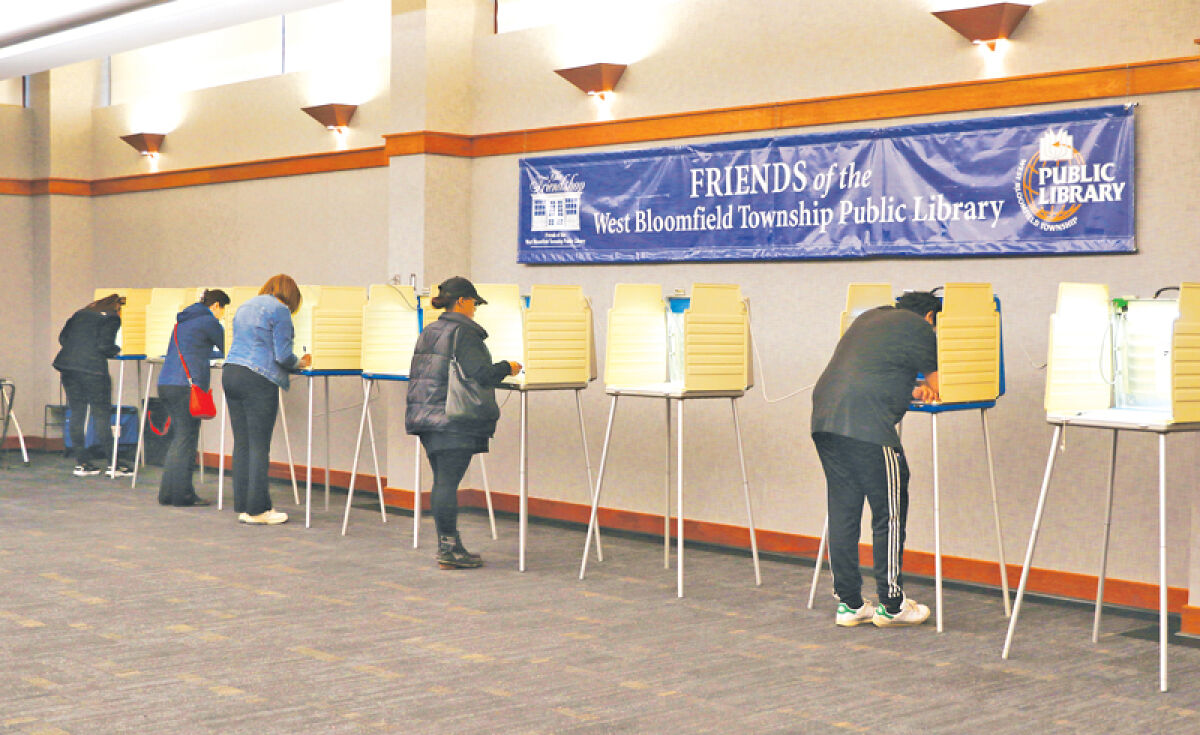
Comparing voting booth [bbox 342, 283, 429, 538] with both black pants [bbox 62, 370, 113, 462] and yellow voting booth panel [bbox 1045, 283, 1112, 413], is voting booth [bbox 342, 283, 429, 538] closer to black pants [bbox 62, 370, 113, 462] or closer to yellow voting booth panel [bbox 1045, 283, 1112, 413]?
black pants [bbox 62, 370, 113, 462]

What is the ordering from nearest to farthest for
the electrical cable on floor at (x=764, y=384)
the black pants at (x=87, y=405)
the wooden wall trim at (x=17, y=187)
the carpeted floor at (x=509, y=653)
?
the carpeted floor at (x=509, y=653) → the electrical cable on floor at (x=764, y=384) → the black pants at (x=87, y=405) → the wooden wall trim at (x=17, y=187)

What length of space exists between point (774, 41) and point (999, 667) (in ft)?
11.9

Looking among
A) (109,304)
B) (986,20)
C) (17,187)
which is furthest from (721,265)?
(17,187)

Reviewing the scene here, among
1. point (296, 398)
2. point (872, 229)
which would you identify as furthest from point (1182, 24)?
point (296, 398)

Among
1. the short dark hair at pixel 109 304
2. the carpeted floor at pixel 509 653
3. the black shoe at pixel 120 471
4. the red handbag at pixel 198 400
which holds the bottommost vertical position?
the carpeted floor at pixel 509 653

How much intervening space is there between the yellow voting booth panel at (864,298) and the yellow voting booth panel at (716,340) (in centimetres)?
49

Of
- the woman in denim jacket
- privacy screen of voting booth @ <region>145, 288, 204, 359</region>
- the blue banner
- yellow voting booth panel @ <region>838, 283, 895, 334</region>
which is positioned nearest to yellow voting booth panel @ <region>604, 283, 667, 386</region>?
the blue banner

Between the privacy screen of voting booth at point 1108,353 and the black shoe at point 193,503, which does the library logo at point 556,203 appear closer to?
the black shoe at point 193,503

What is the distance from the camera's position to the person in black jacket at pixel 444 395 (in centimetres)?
611

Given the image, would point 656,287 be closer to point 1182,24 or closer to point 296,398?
point 1182,24

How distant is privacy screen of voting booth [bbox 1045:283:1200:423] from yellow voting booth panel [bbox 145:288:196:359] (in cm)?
642

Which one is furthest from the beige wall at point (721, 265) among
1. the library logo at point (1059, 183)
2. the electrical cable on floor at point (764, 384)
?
the library logo at point (1059, 183)

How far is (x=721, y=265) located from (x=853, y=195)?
2.99 feet

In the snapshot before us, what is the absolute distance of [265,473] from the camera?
7.57 meters
